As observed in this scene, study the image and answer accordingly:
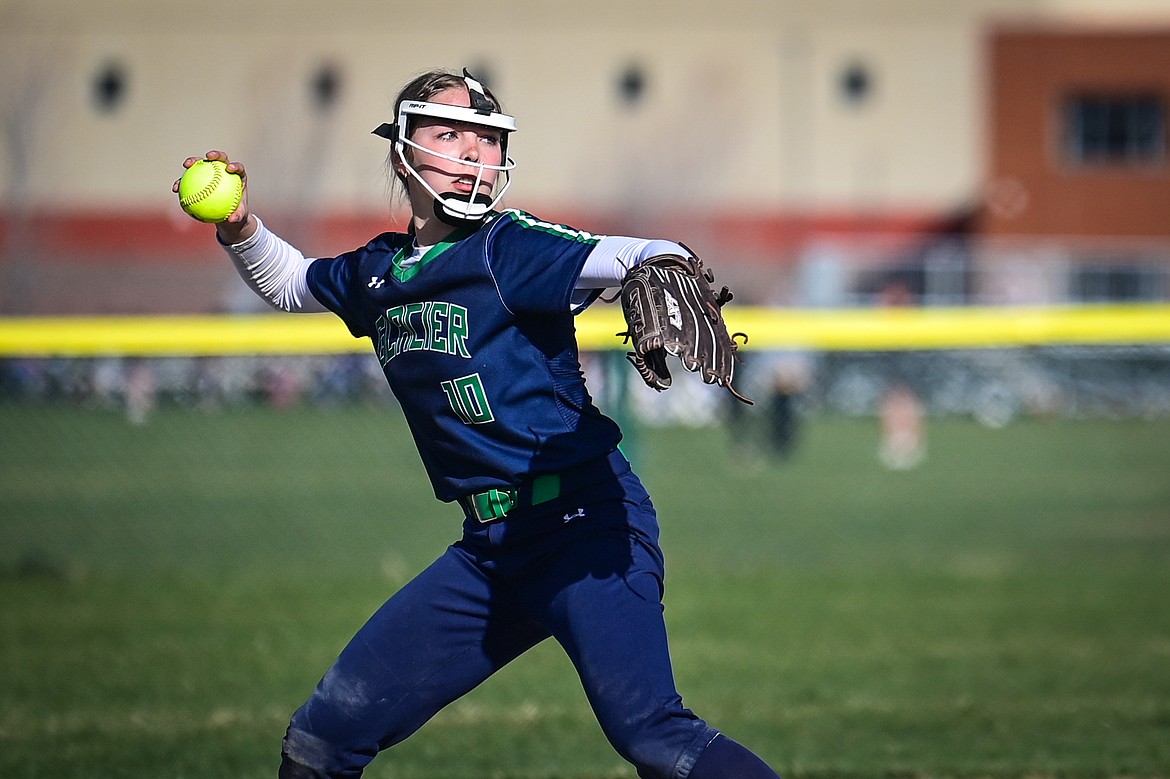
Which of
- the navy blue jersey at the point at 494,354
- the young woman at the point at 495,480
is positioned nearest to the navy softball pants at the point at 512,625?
the young woman at the point at 495,480

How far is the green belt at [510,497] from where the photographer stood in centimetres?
324

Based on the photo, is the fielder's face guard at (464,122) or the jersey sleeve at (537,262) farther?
the fielder's face guard at (464,122)

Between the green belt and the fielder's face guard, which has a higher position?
the fielder's face guard

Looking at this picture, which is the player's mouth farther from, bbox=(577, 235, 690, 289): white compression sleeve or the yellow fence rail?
the yellow fence rail

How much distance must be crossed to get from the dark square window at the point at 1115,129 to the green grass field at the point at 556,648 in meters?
24.0

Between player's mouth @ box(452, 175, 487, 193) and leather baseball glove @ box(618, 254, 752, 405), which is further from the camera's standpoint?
player's mouth @ box(452, 175, 487, 193)

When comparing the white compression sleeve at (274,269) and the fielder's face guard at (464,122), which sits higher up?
the fielder's face guard at (464,122)

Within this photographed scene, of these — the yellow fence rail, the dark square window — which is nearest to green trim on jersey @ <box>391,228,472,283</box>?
the yellow fence rail

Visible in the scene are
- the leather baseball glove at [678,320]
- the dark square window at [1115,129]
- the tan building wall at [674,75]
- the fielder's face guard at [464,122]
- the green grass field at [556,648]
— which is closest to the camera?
the leather baseball glove at [678,320]

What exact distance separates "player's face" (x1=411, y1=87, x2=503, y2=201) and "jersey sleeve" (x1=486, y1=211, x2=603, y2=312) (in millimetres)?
178

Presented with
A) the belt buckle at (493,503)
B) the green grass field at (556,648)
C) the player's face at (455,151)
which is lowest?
the green grass field at (556,648)

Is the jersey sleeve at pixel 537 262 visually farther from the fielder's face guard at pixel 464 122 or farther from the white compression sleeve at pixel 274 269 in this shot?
the white compression sleeve at pixel 274 269

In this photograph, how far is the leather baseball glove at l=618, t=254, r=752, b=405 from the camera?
2.77m

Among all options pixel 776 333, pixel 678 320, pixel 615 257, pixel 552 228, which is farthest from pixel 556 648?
pixel 678 320
